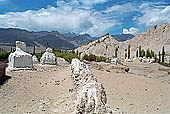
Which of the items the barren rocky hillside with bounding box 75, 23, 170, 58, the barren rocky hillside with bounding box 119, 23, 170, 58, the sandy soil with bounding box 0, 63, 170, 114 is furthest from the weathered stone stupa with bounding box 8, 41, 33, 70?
the barren rocky hillside with bounding box 119, 23, 170, 58

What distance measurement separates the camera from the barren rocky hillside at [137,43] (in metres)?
81.1

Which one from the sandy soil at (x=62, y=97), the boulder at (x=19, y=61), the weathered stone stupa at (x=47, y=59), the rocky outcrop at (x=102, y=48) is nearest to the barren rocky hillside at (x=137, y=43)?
the rocky outcrop at (x=102, y=48)

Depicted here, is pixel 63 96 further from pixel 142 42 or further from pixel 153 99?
pixel 142 42

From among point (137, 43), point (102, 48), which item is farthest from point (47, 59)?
point (137, 43)

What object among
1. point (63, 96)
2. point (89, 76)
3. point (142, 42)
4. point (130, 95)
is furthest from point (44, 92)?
point (142, 42)

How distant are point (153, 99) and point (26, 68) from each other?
916 cm

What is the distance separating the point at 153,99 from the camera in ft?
32.2

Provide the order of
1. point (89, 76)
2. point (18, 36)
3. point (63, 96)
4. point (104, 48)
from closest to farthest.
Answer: point (89, 76) < point (63, 96) < point (104, 48) < point (18, 36)

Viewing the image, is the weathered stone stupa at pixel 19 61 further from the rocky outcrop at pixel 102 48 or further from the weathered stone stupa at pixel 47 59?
the rocky outcrop at pixel 102 48

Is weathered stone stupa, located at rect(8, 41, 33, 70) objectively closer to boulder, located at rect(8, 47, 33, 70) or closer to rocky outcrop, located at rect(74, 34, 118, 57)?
boulder, located at rect(8, 47, 33, 70)

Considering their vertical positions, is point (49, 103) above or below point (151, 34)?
below

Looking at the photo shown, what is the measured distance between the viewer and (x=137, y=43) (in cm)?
9681

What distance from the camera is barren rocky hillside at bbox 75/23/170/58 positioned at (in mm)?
81137

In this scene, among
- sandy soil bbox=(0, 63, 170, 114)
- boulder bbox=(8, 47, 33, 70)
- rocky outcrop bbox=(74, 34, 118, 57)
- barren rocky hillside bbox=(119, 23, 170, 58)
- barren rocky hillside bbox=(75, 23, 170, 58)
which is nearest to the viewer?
sandy soil bbox=(0, 63, 170, 114)
